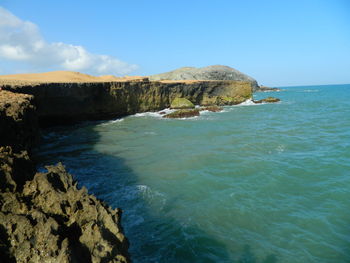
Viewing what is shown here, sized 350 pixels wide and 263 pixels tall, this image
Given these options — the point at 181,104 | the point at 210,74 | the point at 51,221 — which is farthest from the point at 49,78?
the point at 210,74

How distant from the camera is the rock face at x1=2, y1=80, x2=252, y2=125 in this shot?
19188 mm

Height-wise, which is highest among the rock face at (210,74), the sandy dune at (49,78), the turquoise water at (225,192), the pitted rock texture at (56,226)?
the rock face at (210,74)

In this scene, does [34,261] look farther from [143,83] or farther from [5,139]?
[143,83]

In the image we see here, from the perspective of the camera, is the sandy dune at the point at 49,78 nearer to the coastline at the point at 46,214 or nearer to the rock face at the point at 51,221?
the coastline at the point at 46,214

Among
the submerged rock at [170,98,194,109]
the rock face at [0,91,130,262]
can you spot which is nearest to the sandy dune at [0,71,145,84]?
the submerged rock at [170,98,194,109]

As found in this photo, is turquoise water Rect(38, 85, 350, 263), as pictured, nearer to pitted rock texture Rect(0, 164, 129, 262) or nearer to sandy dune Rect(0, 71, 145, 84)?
pitted rock texture Rect(0, 164, 129, 262)

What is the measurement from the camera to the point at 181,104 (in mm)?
31094

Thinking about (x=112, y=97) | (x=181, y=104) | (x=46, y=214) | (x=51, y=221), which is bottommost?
(x=181, y=104)

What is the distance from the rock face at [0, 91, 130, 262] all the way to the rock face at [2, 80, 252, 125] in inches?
421

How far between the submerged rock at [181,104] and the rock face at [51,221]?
26499 mm

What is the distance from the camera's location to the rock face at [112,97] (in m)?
19.2

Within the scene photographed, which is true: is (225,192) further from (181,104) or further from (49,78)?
(181,104)

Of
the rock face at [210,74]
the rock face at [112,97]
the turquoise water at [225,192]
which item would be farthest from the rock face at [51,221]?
the rock face at [210,74]

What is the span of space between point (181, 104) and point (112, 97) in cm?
916
